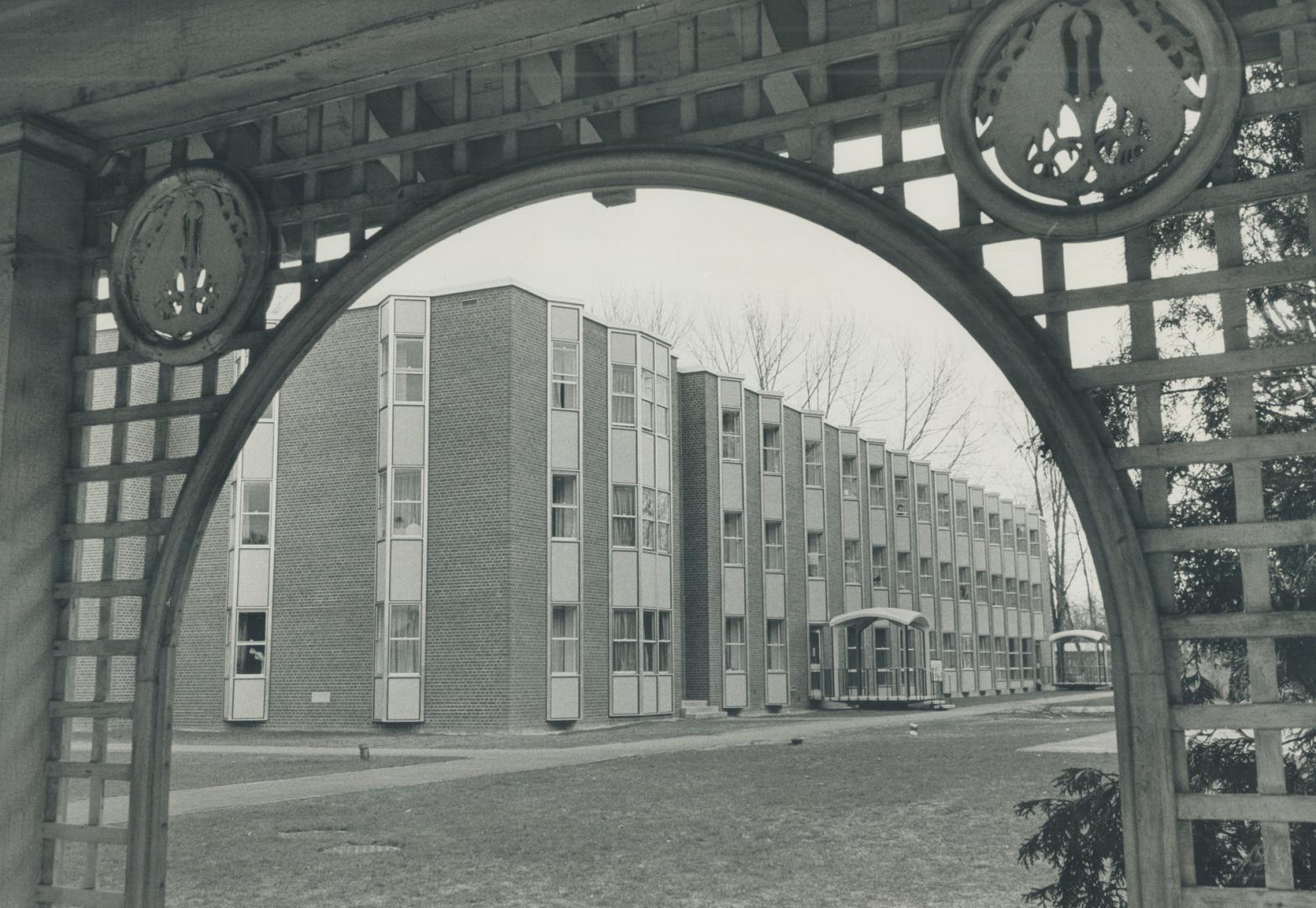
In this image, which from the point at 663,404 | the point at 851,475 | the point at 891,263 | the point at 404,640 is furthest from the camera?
the point at 851,475

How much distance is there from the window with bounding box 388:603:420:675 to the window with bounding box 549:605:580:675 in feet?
8.54

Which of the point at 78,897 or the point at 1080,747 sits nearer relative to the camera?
the point at 78,897

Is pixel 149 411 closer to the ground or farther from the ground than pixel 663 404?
closer to the ground

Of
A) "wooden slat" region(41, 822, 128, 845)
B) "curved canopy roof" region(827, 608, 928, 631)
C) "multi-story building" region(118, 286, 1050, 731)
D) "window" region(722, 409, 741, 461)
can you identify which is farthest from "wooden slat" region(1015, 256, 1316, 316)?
"curved canopy roof" region(827, 608, 928, 631)

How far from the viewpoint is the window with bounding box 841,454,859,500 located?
38562mm

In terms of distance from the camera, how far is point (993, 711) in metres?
31.8

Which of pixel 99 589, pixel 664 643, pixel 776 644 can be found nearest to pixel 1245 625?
pixel 99 589

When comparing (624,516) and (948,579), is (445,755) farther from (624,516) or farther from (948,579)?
(948,579)

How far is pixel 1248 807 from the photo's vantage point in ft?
8.88

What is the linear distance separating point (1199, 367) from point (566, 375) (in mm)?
23359

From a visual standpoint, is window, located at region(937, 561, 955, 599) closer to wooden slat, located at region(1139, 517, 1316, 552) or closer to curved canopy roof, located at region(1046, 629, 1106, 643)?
curved canopy roof, located at region(1046, 629, 1106, 643)

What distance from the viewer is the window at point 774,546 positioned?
33.8 m

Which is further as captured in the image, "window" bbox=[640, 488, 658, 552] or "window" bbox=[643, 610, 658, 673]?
"window" bbox=[640, 488, 658, 552]

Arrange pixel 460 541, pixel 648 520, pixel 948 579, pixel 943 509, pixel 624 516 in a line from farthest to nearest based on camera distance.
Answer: pixel 948 579 < pixel 943 509 < pixel 648 520 < pixel 624 516 < pixel 460 541
